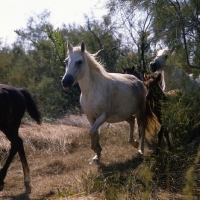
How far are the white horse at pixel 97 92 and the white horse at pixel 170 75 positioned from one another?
2.47ft

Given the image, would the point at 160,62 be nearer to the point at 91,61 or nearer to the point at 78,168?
the point at 91,61

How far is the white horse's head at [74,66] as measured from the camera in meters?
7.28

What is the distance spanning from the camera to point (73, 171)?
769 centimetres

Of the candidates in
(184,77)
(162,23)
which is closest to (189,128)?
(184,77)

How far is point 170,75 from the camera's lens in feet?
29.2

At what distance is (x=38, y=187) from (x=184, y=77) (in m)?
3.31

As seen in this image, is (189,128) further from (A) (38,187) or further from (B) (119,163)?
(A) (38,187)

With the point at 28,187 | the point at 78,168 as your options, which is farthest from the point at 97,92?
the point at 28,187

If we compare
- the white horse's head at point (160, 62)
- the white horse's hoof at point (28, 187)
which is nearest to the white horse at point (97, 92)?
the white horse's head at point (160, 62)

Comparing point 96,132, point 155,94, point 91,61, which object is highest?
point 91,61

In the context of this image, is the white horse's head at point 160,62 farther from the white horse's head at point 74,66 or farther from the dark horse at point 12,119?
→ the dark horse at point 12,119

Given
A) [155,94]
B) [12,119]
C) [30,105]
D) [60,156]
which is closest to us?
[12,119]

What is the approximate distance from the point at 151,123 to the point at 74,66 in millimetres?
2558

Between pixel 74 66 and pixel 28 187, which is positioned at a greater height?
pixel 74 66
